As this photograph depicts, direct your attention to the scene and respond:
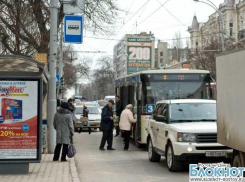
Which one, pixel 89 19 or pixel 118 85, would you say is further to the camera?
pixel 118 85

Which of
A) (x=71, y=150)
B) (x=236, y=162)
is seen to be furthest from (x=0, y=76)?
(x=236, y=162)

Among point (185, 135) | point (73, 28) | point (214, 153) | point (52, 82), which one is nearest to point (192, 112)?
point (185, 135)

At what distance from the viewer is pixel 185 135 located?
11.1 meters

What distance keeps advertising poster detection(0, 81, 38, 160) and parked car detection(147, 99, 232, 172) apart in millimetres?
3301

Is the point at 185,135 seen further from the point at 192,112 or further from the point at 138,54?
the point at 138,54

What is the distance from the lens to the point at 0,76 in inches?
420

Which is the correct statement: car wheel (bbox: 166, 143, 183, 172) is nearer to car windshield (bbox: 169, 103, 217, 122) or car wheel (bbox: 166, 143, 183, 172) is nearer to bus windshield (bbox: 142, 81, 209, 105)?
car windshield (bbox: 169, 103, 217, 122)

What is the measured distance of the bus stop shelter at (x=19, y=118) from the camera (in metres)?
10.5

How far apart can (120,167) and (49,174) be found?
266 centimetres

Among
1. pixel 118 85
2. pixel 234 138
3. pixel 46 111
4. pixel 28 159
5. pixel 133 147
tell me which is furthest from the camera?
pixel 118 85

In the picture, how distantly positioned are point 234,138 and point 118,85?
15.0 meters

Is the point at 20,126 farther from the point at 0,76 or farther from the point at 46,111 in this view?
the point at 46,111

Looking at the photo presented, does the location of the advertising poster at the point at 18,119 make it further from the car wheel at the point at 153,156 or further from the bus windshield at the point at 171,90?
the bus windshield at the point at 171,90

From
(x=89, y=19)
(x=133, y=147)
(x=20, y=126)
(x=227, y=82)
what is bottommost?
(x=133, y=147)
